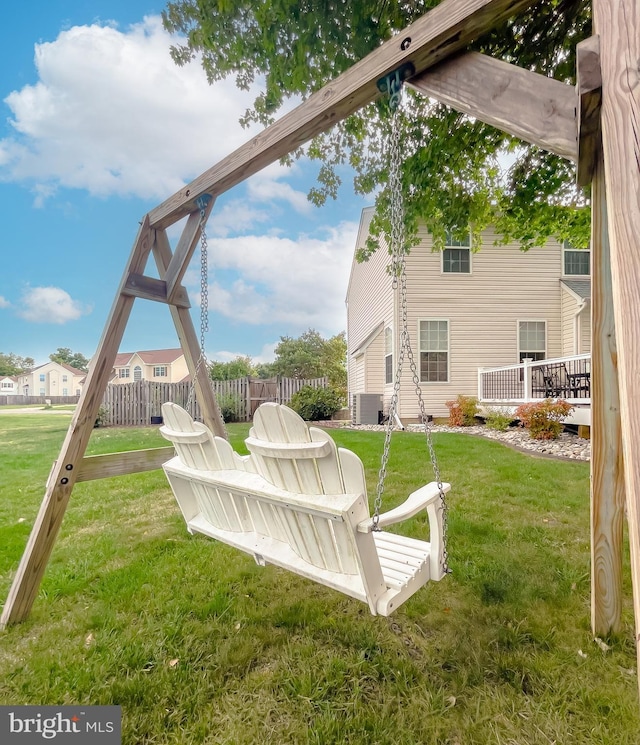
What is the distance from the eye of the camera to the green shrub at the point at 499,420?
8195 millimetres

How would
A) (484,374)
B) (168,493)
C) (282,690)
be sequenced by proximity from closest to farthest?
(282,690) → (168,493) → (484,374)

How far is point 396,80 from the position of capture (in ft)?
4.89

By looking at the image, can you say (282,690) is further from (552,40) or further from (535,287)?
(535,287)

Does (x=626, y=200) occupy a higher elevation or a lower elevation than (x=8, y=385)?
higher

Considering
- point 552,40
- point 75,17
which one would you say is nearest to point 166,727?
point 552,40

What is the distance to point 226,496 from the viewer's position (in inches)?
74.0

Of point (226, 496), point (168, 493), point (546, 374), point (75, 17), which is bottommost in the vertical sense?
point (168, 493)

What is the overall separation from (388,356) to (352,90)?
8959 millimetres

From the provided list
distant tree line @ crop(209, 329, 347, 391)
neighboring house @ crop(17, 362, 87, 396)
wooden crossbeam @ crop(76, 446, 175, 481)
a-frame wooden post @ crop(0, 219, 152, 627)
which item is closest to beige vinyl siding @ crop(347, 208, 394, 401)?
wooden crossbeam @ crop(76, 446, 175, 481)

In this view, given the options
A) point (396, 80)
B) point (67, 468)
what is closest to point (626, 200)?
point (396, 80)

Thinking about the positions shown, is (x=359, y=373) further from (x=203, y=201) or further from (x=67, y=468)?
(x=67, y=468)

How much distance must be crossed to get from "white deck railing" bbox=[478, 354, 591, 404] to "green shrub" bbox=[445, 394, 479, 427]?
474 millimetres

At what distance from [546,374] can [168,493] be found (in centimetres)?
858

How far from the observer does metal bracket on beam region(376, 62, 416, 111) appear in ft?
4.74
